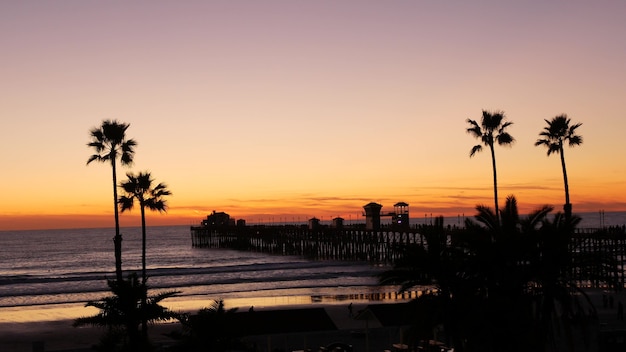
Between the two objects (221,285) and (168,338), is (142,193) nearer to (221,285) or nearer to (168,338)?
(168,338)

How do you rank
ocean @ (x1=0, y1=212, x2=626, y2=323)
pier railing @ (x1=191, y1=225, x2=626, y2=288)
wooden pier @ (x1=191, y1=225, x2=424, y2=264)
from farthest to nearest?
wooden pier @ (x1=191, y1=225, x2=424, y2=264) → pier railing @ (x1=191, y1=225, x2=626, y2=288) → ocean @ (x1=0, y1=212, x2=626, y2=323)

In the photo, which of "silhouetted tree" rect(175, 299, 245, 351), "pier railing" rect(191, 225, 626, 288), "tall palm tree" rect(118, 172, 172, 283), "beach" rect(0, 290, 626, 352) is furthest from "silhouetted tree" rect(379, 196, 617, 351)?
"pier railing" rect(191, 225, 626, 288)

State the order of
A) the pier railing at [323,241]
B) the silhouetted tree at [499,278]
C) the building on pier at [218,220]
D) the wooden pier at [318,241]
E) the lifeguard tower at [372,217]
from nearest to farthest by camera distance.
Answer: the silhouetted tree at [499,278] < the pier railing at [323,241] < the wooden pier at [318,241] < the lifeguard tower at [372,217] < the building on pier at [218,220]

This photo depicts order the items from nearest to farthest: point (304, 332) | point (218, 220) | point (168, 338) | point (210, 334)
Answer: point (210, 334) < point (304, 332) < point (168, 338) < point (218, 220)

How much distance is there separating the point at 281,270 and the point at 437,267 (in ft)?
174

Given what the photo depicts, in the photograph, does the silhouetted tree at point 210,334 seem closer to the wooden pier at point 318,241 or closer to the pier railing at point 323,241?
the pier railing at point 323,241

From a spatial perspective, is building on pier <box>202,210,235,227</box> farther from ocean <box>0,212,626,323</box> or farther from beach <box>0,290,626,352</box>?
beach <box>0,290,626,352</box>

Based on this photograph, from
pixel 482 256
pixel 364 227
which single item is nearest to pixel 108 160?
pixel 482 256

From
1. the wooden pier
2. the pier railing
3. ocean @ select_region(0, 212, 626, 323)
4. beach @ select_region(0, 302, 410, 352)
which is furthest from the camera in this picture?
the wooden pier

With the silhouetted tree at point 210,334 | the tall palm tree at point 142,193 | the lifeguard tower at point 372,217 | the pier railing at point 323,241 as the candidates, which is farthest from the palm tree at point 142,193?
the lifeguard tower at point 372,217

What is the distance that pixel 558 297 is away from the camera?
14797 millimetres

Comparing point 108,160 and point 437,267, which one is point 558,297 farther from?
point 108,160

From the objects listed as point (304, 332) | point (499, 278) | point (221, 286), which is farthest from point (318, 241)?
point (499, 278)

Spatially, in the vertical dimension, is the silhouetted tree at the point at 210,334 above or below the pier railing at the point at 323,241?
above
